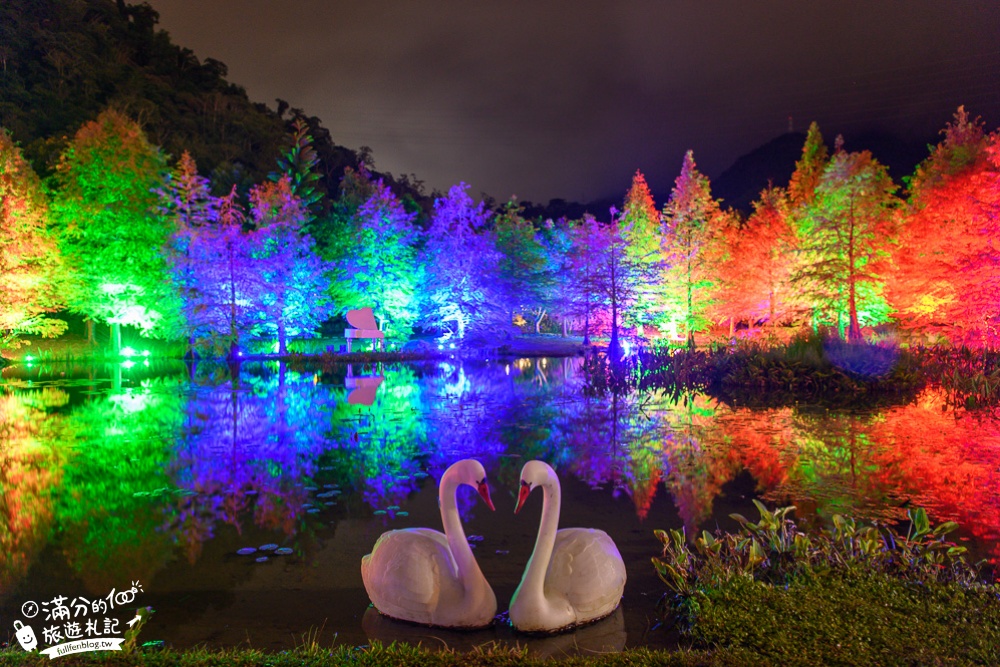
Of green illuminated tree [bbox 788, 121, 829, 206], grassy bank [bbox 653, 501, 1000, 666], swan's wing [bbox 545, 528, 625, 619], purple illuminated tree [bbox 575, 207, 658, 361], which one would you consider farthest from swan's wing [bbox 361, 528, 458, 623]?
green illuminated tree [bbox 788, 121, 829, 206]

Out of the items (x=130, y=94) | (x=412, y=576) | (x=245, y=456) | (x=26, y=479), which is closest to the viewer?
(x=412, y=576)

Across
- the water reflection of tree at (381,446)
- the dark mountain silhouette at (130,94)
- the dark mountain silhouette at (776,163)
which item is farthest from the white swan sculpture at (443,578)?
the dark mountain silhouette at (776,163)

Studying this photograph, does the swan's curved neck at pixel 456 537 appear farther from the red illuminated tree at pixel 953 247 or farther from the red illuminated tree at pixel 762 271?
the red illuminated tree at pixel 762 271

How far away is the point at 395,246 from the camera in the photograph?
33.9 m

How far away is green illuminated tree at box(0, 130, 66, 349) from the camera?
79.0ft

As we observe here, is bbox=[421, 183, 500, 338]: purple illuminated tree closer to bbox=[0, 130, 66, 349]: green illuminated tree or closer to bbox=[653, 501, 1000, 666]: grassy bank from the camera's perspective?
bbox=[0, 130, 66, 349]: green illuminated tree

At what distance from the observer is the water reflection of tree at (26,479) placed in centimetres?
541

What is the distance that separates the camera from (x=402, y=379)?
19.9 m

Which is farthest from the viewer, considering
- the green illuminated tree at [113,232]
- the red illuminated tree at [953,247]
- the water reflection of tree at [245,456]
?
the green illuminated tree at [113,232]

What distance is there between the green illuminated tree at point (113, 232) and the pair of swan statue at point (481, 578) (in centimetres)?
2778

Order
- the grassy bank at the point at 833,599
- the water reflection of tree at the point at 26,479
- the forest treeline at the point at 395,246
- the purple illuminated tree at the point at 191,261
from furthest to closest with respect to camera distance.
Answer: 1. the purple illuminated tree at the point at 191,261
2. the forest treeline at the point at 395,246
3. the water reflection of tree at the point at 26,479
4. the grassy bank at the point at 833,599

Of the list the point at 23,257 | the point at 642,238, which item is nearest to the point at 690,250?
the point at 642,238

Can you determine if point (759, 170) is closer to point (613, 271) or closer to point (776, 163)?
point (776, 163)

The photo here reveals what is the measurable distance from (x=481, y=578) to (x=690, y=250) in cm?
3381
